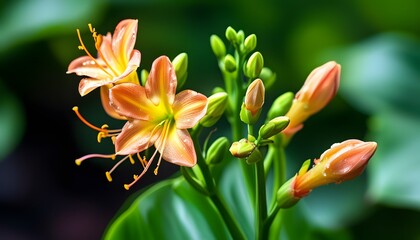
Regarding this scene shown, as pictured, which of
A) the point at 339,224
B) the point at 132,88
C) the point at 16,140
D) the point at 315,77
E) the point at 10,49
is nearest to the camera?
the point at 132,88

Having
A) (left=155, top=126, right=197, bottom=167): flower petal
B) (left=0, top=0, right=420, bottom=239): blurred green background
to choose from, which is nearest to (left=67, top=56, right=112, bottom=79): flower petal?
(left=155, top=126, right=197, bottom=167): flower petal

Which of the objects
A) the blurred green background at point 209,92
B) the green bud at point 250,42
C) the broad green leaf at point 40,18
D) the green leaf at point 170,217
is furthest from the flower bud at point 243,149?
the broad green leaf at point 40,18

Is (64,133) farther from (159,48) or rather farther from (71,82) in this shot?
(159,48)

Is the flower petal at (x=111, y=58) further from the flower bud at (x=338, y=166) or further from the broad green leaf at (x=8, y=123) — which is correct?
the broad green leaf at (x=8, y=123)

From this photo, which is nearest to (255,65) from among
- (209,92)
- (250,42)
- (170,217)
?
(250,42)

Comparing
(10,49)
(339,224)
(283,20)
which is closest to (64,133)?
(10,49)

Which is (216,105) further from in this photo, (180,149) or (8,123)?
(8,123)
